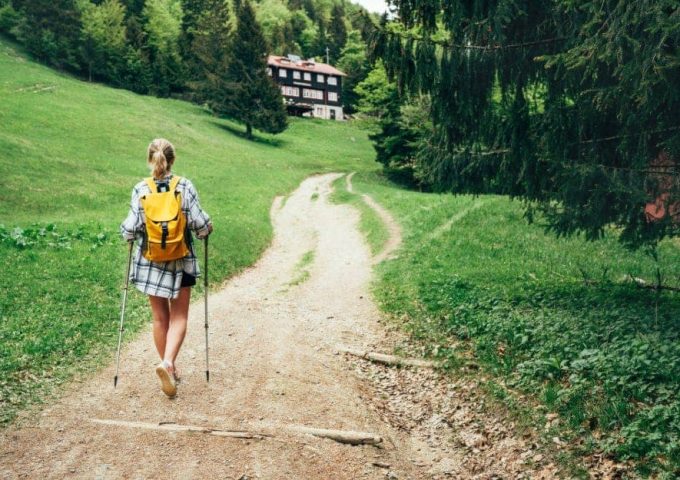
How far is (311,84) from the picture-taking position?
98.6 meters

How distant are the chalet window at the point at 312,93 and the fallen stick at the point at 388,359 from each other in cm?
9396

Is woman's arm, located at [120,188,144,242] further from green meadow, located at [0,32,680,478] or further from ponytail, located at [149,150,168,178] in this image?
green meadow, located at [0,32,680,478]

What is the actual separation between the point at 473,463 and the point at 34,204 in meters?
22.1

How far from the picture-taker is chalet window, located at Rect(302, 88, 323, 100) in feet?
323

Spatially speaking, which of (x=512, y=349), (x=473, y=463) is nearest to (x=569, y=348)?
(x=512, y=349)

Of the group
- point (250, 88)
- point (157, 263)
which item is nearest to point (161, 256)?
point (157, 263)

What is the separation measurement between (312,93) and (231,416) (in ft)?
321

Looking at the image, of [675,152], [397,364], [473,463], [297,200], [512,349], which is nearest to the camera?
[473,463]

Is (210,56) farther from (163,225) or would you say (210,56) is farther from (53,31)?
(163,225)

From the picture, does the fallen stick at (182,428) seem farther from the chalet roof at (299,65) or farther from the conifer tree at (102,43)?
the chalet roof at (299,65)

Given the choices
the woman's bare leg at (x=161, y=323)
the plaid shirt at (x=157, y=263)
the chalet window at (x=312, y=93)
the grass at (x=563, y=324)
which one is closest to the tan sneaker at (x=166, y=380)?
the woman's bare leg at (x=161, y=323)

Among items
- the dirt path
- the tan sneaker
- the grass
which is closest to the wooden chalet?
the grass

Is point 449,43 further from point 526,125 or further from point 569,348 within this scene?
point 569,348

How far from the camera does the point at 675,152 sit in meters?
7.46
